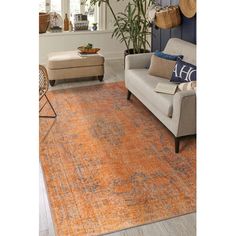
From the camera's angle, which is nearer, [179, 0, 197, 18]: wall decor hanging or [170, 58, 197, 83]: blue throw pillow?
[170, 58, 197, 83]: blue throw pillow

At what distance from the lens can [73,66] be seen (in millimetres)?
5551

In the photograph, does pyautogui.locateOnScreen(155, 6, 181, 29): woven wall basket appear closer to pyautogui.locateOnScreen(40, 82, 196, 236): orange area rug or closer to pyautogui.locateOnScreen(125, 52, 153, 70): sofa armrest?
pyautogui.locateOnScreen(125, 52, 153, 70): sofa armrest

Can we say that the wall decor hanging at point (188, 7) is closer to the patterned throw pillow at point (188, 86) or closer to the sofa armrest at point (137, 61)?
the sofa armrest at point (137, 61)

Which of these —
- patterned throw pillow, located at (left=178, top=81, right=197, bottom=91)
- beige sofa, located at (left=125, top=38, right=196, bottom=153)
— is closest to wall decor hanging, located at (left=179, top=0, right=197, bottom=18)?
beige sofa, located at (left=125, top=38, right=196, bottom=153)

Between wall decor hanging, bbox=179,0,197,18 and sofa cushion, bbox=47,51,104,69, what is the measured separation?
155cm

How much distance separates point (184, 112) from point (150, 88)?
750mm

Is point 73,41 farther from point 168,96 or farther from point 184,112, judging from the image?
point 184,112

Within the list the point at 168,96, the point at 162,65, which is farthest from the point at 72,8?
the point at 168,96

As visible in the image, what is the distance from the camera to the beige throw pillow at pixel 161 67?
4.35 m

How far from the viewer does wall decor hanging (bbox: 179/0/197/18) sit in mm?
4375

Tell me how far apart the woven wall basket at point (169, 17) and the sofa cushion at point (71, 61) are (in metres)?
1.20
